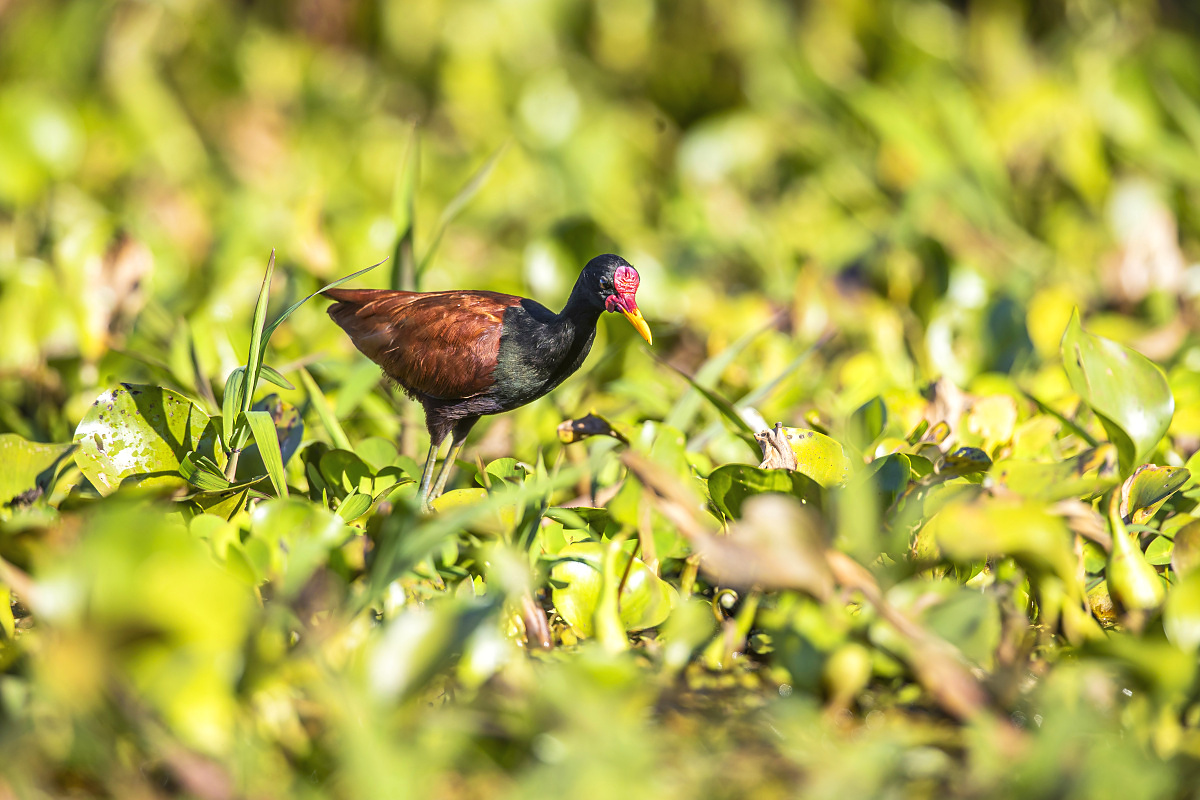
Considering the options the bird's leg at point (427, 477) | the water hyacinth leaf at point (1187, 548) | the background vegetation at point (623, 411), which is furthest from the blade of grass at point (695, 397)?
the water hyacinth leaf at point (1187, 548)

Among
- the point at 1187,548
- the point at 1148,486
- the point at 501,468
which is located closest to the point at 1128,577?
the point at 1187,548

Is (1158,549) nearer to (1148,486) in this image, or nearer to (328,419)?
(1148,486)

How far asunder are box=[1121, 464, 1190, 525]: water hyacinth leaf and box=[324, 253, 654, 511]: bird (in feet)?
2.95

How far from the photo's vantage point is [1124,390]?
1.72 meters

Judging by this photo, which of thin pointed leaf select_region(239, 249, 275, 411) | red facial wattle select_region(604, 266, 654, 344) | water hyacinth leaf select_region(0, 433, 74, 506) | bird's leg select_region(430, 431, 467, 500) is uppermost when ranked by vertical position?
thin pointed leaf select_region(239, 249, 275, 411)

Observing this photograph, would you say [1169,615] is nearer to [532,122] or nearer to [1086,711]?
[1086,711]

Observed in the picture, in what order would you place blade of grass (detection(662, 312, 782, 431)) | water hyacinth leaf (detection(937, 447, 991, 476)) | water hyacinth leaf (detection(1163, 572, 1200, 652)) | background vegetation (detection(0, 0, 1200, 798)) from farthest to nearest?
1. blade of grass (detection(662, 312, 782, 431))
2. water hyacinth leaf (detection(937, 447, 991, 476))
3. water hyacinth leaf (detection(1163, 572, 1200, 652))
4. background vegetation (detection(0, 0, 1200, 798))

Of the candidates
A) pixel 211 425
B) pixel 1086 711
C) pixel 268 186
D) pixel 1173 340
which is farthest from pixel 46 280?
pixel 1173 340

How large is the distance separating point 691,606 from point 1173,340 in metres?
2.01

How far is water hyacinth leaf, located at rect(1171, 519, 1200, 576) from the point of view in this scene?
1.54 metres

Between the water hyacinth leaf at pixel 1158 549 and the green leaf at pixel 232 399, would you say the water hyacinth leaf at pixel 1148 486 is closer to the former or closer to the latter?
the water hyacinth leaf at pixel 1158 549

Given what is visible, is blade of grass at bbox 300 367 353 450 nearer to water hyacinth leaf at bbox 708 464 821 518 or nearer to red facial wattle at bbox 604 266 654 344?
red facial wattle at bbox 604 266 654 344

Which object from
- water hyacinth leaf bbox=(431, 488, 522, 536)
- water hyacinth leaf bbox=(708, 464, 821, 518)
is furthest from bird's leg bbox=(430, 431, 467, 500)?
water hyacinth leaf bbox=(708, 464, 821, 518)

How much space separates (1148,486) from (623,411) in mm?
1129
